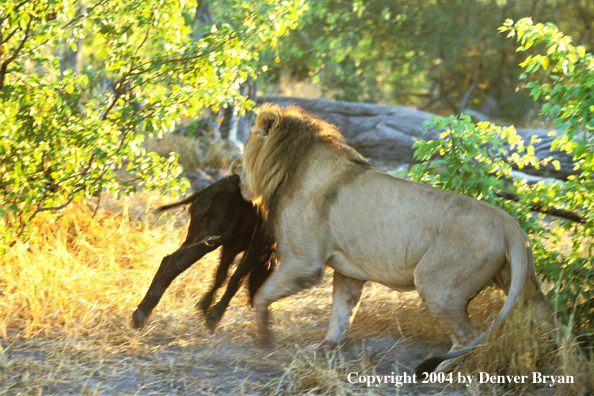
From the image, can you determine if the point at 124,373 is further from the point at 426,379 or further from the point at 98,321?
the point at 426,379

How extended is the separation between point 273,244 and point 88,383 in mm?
1359

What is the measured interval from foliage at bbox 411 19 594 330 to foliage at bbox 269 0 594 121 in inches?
287

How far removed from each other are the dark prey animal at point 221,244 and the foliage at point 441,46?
7.53 m

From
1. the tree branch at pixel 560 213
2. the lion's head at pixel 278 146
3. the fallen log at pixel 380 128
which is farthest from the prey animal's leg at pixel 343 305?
the fallen log at pixel 380 128

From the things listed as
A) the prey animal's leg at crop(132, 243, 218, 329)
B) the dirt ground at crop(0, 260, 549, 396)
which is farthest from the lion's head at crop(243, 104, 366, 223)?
the dirt ground at crop(0, 260, 549, 396)

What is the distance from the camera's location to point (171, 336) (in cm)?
377

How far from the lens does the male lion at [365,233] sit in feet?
9.95

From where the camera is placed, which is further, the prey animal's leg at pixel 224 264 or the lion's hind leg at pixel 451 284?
the prey animal's leg at pixel 224 264

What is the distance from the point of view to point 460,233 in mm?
3059

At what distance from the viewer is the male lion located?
303 centimetres

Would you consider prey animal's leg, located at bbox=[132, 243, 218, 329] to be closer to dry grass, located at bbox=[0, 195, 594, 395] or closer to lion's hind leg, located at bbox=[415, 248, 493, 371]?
dry grass, located at bbox=[0, 195, 594, 395]

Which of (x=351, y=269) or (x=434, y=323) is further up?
(x=351, y=269)

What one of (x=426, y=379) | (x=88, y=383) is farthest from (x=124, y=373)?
(x=426, y=379)

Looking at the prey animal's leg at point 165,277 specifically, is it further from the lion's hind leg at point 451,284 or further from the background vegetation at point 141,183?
the lion's hind leg at point 451,284
